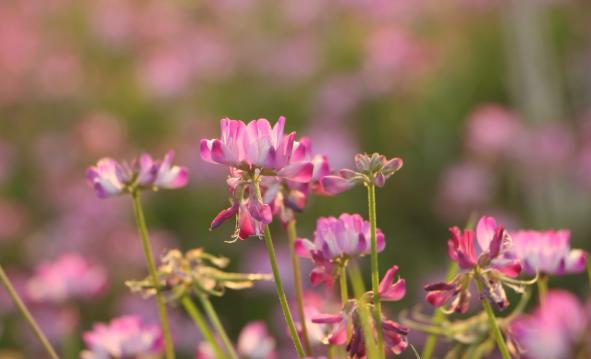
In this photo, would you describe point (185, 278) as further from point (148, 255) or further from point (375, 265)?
point (375, 265)

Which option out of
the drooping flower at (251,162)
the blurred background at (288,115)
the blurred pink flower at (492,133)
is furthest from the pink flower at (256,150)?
the blurred pink flower at (492,133)

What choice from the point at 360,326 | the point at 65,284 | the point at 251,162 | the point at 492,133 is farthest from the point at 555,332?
the point at 492,133

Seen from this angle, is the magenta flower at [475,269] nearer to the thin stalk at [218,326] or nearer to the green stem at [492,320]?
the green stem at [492,320]

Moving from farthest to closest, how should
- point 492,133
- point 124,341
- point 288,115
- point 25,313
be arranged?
1. point 288,115
2. point 492,133
3. point 124,341
4. point 25,313

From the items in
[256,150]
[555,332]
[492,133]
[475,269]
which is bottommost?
[492,133]

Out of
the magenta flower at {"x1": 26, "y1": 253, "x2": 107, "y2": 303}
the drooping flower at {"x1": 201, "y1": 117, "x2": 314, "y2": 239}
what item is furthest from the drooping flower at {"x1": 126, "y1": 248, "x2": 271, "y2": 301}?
the magenta flower at {"x1": 26, "y1": 253, "x2": 107, "y2": 303}

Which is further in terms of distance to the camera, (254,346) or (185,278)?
(254,346)
